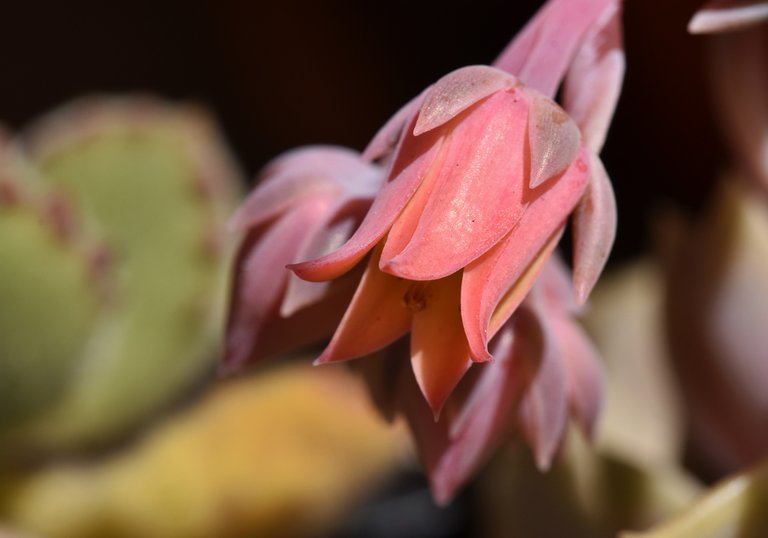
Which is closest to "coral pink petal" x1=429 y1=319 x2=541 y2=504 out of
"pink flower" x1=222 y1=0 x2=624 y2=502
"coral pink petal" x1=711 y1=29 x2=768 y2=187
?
"pink flower" x1=222 y1=0 x2=624 y2=502

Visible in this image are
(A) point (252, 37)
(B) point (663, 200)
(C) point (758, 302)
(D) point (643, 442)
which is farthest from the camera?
(A) point (252, 37)

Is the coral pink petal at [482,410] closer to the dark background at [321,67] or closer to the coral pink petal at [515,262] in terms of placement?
the coral pink petal at [515,262]

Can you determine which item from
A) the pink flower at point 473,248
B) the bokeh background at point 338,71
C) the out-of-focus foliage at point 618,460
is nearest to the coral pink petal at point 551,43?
the pink flower at point 473,248

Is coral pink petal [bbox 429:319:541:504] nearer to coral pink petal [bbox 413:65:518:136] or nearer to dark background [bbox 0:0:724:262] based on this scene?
coral pink petal [bbox 413:65:518:136]

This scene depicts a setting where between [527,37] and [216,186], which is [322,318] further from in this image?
[216,186]

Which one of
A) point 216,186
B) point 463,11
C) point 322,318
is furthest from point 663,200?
point 322,318

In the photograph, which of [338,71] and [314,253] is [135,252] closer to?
[314,253]

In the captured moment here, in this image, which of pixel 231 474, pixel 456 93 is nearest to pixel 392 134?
pixel 456 93
